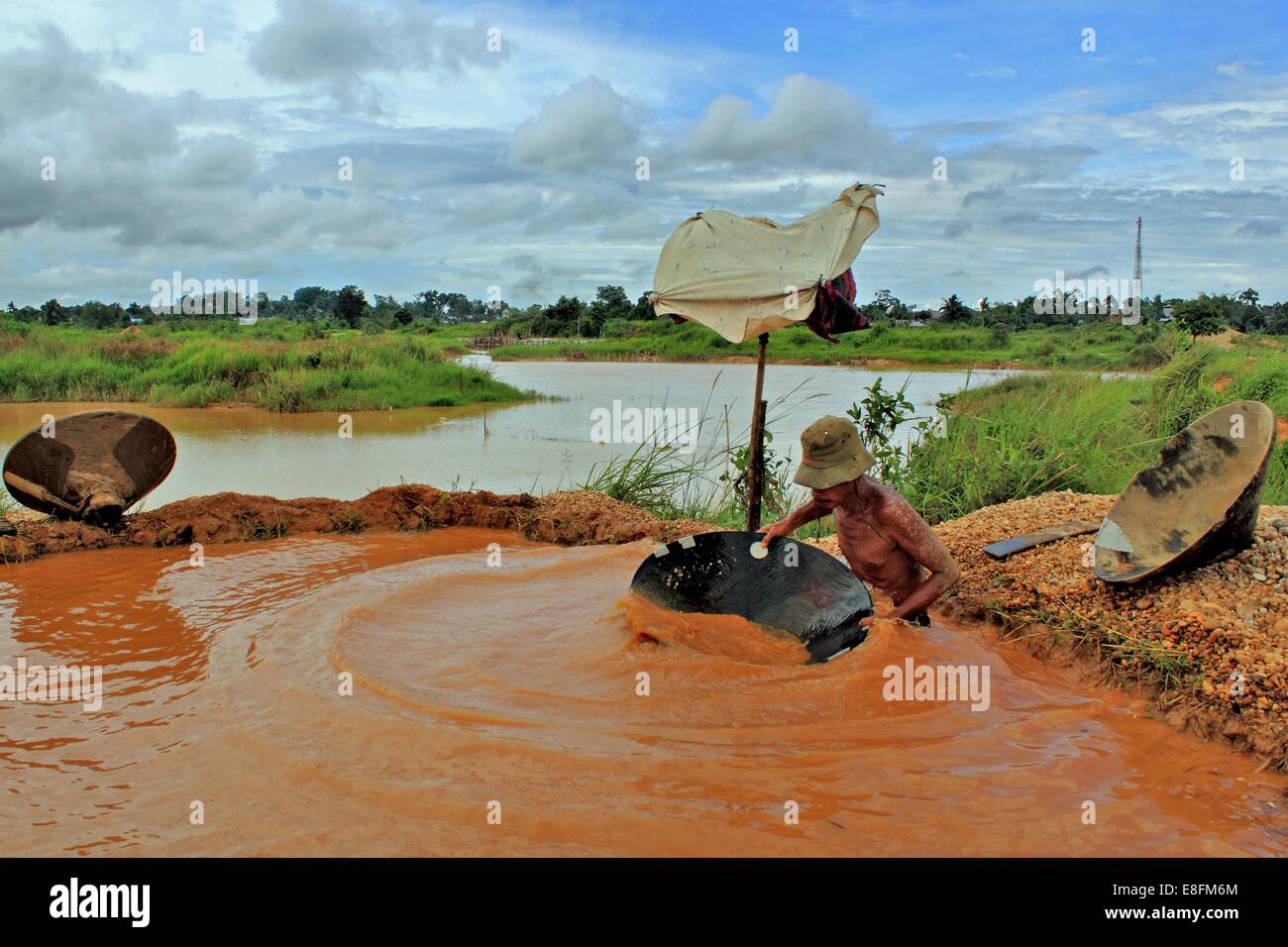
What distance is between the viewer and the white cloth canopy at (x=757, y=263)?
407 cm

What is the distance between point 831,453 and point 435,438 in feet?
30.2

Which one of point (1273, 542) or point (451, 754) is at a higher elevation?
point (1273, 542)

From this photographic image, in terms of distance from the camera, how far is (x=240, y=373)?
15484mm

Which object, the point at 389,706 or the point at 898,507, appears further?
the point at 898,507

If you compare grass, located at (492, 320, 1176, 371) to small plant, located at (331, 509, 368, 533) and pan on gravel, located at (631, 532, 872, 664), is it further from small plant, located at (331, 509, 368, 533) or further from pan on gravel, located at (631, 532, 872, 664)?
pan on gravel, located at (631, 532, 872, 664)

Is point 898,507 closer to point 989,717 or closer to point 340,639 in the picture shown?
point 989,717

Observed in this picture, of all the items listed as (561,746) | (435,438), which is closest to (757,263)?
(561,746)

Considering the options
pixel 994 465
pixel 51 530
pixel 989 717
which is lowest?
pixel 989 717

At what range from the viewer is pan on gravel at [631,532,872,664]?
4.11 metres

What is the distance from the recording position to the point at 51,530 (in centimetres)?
610

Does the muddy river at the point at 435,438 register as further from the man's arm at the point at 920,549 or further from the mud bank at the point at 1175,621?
the man's arm at the point at 920,549

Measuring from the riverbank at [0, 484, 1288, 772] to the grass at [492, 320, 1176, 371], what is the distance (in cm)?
1855

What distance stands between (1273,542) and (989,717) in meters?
1.82

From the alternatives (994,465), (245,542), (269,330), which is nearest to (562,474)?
(245,542)
